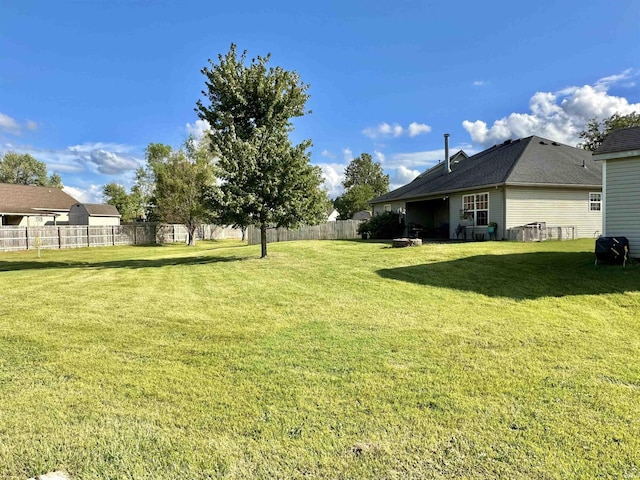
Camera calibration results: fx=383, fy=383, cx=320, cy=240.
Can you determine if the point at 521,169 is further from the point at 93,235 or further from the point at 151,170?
the point at 151,170

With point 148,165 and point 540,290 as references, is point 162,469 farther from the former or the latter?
point 148,165

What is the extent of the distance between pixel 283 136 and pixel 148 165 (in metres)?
30.0

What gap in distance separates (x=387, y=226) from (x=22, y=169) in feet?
175

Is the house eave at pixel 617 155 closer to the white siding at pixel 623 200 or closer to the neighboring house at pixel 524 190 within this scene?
the white siding at pixel 623 200

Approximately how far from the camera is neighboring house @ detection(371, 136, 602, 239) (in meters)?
17.3

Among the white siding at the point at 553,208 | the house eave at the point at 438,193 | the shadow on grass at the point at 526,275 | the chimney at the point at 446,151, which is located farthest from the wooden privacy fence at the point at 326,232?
the shadow on grass at the point at 526,275

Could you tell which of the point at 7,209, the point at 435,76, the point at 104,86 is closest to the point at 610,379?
the point at 435,76

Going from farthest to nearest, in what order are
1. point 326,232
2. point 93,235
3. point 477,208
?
1. point 93,235
2. point 326,232
3. point 477,208

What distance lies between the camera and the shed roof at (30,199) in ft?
108

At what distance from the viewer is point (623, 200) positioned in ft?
32.1

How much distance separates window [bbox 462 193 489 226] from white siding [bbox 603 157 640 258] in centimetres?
809

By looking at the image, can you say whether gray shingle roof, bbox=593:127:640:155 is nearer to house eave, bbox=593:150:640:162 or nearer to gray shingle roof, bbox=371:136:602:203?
house eave, bbox=593:150:640:162

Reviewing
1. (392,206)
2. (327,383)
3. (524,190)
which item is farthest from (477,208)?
(327,383)

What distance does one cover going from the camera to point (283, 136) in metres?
14.0
